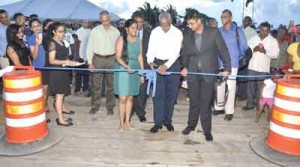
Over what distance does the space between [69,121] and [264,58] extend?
395cm

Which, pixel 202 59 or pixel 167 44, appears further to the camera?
pixel 167 44

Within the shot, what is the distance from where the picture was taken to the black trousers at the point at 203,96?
17.9 ft

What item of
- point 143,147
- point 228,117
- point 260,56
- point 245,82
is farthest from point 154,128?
point 245,82

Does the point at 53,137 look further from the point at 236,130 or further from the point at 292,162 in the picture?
the point at 292,162

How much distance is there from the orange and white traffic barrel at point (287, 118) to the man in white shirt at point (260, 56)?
78.5 inches

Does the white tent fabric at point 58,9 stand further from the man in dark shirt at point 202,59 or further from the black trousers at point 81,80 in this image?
the man in dark shirt at point 202,59

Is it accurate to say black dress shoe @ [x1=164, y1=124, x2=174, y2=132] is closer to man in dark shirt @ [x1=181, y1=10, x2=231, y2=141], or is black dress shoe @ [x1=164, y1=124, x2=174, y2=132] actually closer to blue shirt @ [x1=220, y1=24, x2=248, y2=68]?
man in dark shirt @ [x1=181, y1=10, x2=231, y2=141]

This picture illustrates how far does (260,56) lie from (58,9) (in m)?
15.4

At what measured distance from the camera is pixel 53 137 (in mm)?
5535

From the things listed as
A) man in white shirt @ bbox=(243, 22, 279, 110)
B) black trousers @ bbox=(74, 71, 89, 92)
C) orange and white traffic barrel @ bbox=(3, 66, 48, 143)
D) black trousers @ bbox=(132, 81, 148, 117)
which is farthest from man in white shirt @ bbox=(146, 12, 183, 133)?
black trousers @ bbox=(74, 71, 89, 92)

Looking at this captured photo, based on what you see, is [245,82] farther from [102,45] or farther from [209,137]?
[102,45]

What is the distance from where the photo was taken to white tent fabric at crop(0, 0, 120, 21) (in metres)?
19.3

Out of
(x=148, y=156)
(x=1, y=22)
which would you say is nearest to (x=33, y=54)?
(x=1, y=22)

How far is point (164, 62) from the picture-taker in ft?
18.8
